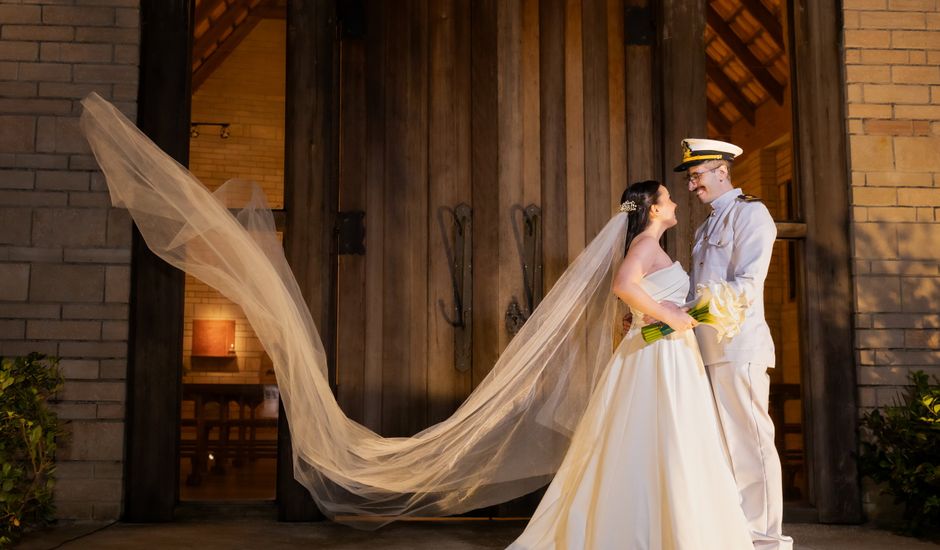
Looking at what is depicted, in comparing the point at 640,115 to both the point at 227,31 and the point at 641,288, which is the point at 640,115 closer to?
the point at 641,288

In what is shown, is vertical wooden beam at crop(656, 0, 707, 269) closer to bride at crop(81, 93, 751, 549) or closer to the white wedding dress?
bride at crop(81, 93, 751, 549)

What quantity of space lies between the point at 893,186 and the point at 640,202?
201cm

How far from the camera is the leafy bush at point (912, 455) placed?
431 centimetres

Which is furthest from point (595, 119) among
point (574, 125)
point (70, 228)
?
point (70, 228)

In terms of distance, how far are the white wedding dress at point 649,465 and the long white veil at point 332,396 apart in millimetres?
264

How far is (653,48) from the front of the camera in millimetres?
5133

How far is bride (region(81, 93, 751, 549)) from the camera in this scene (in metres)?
3.35

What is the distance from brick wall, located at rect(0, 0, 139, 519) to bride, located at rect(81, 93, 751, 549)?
0.81 m

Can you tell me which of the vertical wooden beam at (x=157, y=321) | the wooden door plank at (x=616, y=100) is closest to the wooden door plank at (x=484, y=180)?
the wooden door plank at (x=616, y=100)

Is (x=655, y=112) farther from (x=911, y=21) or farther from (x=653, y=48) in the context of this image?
(x=911, y=21)

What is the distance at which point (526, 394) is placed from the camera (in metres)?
3.78

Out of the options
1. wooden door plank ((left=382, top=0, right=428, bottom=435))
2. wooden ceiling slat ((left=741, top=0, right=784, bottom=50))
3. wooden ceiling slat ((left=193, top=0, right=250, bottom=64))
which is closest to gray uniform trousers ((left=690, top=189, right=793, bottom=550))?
wooden door plank ((left=382, top=0, right=428, bottom=435))

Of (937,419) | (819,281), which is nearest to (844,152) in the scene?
(819,281)

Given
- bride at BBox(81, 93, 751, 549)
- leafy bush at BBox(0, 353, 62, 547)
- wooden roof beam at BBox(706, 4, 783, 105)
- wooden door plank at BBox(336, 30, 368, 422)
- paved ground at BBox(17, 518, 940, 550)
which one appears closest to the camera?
bride at BBox(81, 93, 751, 549)
